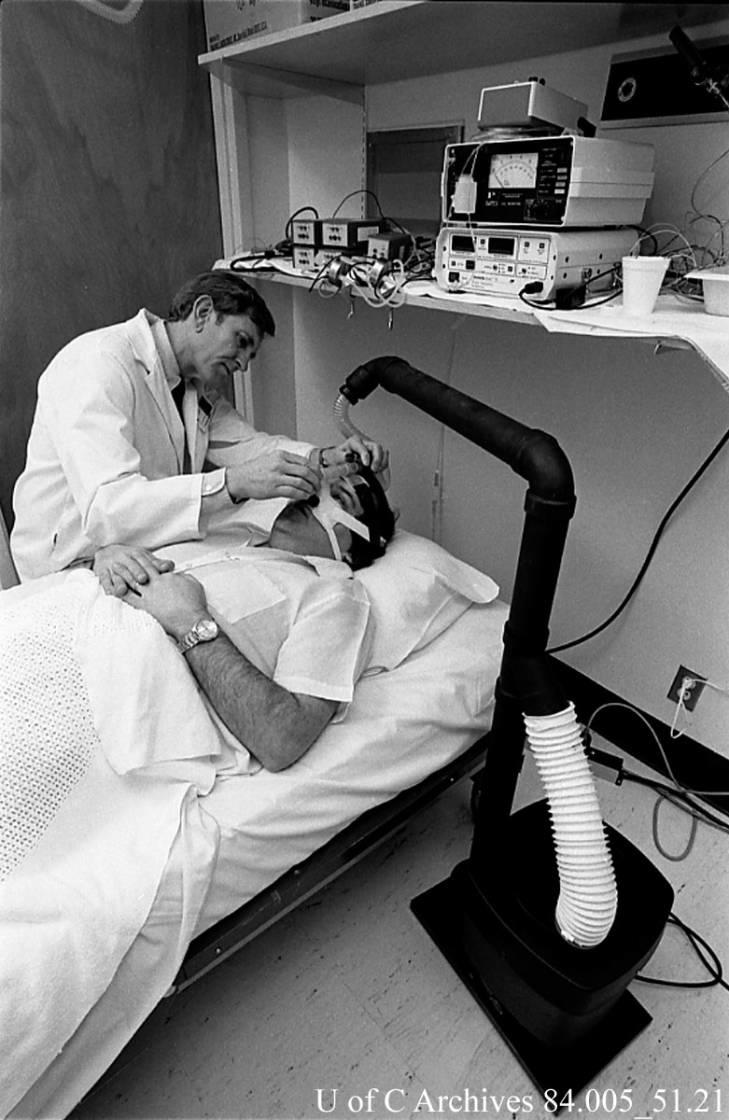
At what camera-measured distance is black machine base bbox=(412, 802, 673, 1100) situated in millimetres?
958

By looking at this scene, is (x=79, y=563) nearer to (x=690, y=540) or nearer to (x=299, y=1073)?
(x=299, y=1073)

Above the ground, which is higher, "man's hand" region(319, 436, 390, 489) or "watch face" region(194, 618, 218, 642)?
"man's hand" region(319, 436, 390, 489)

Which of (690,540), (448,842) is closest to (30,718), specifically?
(448,842)

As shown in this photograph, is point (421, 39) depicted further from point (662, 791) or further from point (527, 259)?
point (662, 791)

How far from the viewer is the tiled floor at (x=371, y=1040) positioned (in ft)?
3.41

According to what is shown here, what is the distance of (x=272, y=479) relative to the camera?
1.35m

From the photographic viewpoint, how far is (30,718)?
933 mm

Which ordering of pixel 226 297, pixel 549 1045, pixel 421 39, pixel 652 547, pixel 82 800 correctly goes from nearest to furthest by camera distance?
pixel 82 800 → pixel 549 1045 → pixel 421 39 → pixel 226 297 → pixel 652 547

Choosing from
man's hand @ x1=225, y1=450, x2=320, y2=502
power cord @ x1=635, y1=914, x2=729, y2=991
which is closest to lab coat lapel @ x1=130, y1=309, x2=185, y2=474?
man's hand @ x1=225, y1=450, x2=320, y2=502

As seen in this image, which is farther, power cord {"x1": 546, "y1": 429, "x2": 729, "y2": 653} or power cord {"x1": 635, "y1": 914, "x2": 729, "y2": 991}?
power cord {"x1": 546, "y1": 429, "x2": 729, "y2": 653}

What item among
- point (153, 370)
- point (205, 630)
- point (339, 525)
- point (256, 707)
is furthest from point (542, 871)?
point (153, 370)

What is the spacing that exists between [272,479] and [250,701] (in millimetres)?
496

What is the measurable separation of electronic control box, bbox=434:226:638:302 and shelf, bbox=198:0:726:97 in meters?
0.29

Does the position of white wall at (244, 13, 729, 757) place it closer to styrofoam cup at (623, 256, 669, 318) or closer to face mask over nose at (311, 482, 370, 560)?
styrofoam cup at (623, 256, 669, 318)
